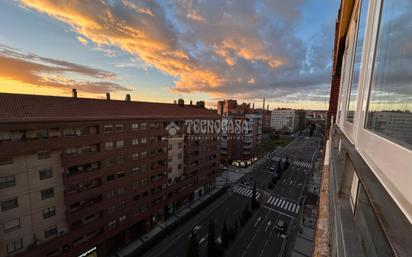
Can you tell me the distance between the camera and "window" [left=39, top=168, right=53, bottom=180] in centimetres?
1109

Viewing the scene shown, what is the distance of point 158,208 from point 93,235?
6138mm

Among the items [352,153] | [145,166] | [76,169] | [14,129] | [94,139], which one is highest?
[352,153]

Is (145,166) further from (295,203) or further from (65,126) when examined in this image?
(295,203)

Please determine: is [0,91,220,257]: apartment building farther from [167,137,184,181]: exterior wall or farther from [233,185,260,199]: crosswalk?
[233,185,260,199]: crosswalk

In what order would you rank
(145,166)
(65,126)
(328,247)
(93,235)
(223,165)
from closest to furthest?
(328,247) → (65,126) → (93,235) → (145,166) → (223,165)

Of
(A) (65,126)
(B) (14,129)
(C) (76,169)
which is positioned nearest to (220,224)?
(C) (76,169)

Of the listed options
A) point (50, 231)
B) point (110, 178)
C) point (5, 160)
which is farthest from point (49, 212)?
point (5, 160)

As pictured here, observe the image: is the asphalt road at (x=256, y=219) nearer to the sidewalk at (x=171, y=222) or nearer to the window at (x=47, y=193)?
the sidewalk at (x=171, y=222)

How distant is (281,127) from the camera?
81688 millimetres

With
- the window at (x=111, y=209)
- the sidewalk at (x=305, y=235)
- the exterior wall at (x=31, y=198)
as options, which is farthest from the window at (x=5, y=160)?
the sidewalk at (x=305, y=235)

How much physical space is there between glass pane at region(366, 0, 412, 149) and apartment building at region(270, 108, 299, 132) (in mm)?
81001

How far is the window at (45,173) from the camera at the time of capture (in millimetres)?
11089

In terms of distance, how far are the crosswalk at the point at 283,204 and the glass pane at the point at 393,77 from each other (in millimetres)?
24452

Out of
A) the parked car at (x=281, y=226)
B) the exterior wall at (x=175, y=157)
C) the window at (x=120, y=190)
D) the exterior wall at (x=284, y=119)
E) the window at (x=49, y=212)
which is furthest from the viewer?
the exterior wall at (x=284, y=119)
